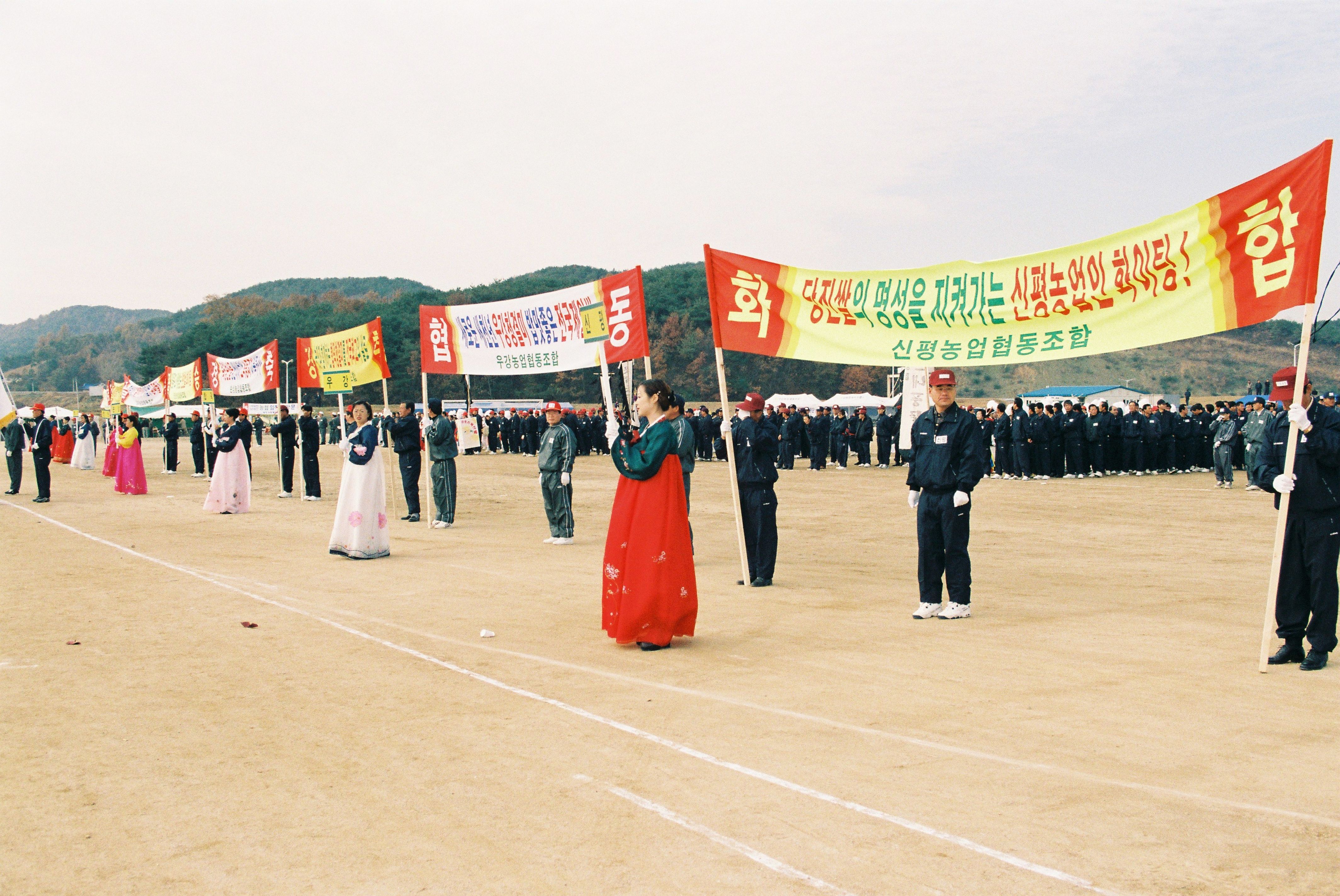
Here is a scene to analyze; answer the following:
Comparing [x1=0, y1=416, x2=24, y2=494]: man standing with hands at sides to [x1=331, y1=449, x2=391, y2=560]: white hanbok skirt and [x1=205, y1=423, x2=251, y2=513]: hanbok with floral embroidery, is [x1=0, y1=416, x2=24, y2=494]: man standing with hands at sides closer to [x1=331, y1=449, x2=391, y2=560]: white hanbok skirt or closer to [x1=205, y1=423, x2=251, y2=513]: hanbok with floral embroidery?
[x1=205, y1=423, x2=251, y2=513]: hanbok with floral embroidery

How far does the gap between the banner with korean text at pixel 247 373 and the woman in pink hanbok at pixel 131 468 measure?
2.59 m

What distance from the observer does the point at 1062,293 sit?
8.59 metres

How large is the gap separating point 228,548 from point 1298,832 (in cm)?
1272

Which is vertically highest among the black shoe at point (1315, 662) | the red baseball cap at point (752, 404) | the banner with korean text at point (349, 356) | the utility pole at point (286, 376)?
the utility pole at point (286, 376)

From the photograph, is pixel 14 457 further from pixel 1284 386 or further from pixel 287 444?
pixel 1284 386

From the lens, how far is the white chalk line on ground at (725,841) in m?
3.57

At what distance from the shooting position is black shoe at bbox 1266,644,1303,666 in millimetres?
6793

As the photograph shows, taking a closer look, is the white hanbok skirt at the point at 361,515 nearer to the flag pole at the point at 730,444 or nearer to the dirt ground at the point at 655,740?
the dirt ground at the point at 655,740

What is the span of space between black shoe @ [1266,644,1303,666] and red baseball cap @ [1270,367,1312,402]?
65.7 inches

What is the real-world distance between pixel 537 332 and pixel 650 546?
7.26m

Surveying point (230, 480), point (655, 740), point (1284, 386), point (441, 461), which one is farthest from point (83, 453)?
point (1284, 386)

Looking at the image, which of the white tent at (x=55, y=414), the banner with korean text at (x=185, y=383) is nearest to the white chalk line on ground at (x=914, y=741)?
the banner with korean text at (x=185, y=383)

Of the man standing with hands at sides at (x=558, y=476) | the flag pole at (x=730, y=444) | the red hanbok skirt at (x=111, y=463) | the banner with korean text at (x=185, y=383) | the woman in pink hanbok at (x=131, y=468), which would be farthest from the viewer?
the banner with korean text at (x=185, y=383)

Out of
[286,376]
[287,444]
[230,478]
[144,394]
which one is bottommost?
[230,478]
